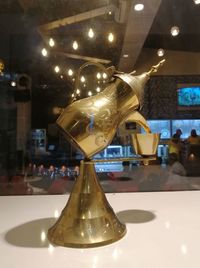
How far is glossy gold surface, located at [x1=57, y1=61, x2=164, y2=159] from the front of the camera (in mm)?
549

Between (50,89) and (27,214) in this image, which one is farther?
(50,89)

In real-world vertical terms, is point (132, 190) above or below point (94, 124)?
below

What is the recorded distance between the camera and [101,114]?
0.56m

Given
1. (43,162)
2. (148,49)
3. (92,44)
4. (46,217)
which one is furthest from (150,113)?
(46,217)

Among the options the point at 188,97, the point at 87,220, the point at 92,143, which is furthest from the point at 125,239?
the point at 188,97

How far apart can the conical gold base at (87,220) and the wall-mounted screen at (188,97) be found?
696 millimetres

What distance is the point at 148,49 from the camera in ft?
3.75

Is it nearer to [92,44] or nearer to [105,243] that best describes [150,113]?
[92,44]

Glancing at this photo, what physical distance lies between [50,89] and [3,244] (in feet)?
2.23

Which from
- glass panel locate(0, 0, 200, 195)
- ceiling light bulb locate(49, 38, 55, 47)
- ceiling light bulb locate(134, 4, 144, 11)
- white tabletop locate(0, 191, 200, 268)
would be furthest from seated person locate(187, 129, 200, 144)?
ceiling light bulb locate(49, 38, 55, 47)

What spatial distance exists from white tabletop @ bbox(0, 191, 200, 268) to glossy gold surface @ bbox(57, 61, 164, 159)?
0.18 metres

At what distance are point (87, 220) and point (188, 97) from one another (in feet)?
2.59

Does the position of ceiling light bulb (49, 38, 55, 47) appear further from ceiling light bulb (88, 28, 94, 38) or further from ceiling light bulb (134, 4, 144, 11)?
ceiling light bulb (134, 4, 144, 11)

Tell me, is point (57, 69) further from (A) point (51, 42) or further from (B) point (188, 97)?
(B) point (188, 97)
